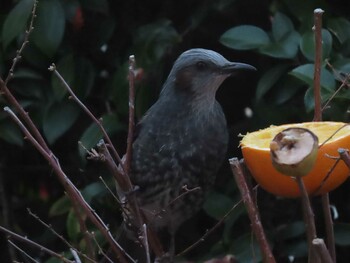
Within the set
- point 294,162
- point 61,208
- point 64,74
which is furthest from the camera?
point 61,208

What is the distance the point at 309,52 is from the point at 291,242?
611 mm

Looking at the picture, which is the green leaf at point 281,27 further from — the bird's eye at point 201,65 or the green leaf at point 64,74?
the green leaf at point 64,74

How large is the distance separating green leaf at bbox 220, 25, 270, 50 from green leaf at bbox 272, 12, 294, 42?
0.03m

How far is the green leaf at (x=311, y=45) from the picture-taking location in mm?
2457

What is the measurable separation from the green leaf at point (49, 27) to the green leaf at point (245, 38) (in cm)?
49

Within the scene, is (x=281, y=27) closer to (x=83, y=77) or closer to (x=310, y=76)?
(x=310, y=76)

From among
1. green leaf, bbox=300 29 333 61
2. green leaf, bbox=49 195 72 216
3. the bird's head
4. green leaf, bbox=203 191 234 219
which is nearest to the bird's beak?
the bird's head

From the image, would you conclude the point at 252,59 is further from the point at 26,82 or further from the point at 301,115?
the point at 26,82

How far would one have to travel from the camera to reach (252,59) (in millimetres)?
3059

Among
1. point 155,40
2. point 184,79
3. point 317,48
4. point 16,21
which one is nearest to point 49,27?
point 16,21

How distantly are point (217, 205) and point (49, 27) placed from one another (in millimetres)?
740

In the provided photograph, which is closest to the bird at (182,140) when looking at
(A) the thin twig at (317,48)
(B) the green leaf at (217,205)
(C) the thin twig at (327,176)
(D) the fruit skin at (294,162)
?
(B) the green leaf at (217,205)

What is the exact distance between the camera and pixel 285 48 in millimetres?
2600

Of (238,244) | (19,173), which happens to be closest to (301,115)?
(238,244)
